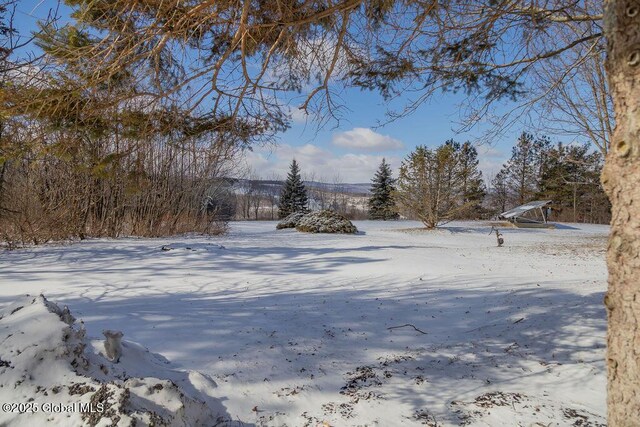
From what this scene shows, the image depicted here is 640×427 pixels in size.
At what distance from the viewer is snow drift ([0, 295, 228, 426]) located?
53.4 inches

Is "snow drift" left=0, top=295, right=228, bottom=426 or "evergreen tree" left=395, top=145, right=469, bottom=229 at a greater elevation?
"evergreen tree" left=395, top=145, right=469, bottom=229

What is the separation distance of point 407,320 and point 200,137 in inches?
122

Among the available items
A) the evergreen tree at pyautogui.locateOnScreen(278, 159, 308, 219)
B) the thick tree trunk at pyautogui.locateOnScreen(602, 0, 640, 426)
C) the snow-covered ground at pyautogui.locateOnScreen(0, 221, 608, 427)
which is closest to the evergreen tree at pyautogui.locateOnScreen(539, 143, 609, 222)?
the evergreen tree at pyautogui.locateOnScreen(278, 159, 308, 219)

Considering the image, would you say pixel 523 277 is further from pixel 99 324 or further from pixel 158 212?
pixel 158 212

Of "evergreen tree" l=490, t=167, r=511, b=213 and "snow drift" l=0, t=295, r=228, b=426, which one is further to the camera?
"evergreen tree" l=490, t=167, r=511, b=213

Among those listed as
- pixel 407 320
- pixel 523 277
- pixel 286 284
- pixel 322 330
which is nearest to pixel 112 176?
pixel 322 330

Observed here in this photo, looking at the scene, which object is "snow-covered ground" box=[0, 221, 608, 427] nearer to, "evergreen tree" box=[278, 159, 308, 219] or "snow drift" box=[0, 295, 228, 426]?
"snow drift" box=[0, 295, 228, 426]

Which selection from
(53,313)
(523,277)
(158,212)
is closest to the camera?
(53,313)

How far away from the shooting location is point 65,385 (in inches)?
58.2

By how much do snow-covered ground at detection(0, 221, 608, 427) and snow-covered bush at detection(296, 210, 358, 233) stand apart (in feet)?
27.9

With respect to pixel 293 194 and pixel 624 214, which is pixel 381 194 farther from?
pixel 624 214

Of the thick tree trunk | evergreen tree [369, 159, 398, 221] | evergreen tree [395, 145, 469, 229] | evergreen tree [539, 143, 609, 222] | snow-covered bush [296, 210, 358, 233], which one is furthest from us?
evergreen tree [369, 159, 398, 221]

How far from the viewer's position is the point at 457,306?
15.3ft

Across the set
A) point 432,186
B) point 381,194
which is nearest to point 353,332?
point 432,186
